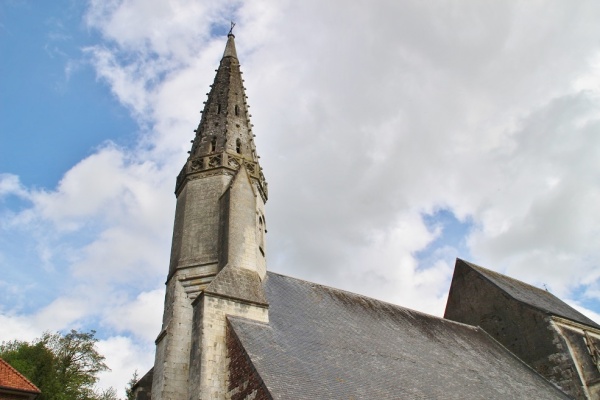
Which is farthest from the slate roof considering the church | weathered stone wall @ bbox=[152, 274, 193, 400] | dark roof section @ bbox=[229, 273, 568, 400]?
dark roof section @ bbox=[229, 273, 568, 400]

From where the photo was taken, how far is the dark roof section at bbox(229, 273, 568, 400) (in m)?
9.52

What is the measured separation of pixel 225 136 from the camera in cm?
1602

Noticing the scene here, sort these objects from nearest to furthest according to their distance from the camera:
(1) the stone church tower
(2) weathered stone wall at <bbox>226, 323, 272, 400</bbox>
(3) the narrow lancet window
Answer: (2) weathered stone wall at <bbox>226, 323, 272, 400</bbox> → (1) the stone church tower → (3) the narrow lancet window

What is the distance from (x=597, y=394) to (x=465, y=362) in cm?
498

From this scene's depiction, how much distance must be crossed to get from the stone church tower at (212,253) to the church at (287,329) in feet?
0.11

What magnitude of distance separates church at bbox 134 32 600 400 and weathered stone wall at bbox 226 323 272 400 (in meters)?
0.04

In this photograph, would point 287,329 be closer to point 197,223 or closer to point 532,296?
point 197,223

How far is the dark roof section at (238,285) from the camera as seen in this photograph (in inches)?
443

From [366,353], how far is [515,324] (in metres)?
9.30

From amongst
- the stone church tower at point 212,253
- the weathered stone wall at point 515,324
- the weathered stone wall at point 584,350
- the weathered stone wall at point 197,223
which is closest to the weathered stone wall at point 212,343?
the stone church tower at point 212,253

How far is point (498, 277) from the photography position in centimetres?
2158

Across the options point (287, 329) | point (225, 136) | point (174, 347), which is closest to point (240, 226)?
point (287, 329)

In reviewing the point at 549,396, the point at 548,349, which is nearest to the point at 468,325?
the point at 548,349

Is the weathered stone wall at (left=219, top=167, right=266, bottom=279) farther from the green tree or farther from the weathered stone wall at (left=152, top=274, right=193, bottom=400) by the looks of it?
the green tree
